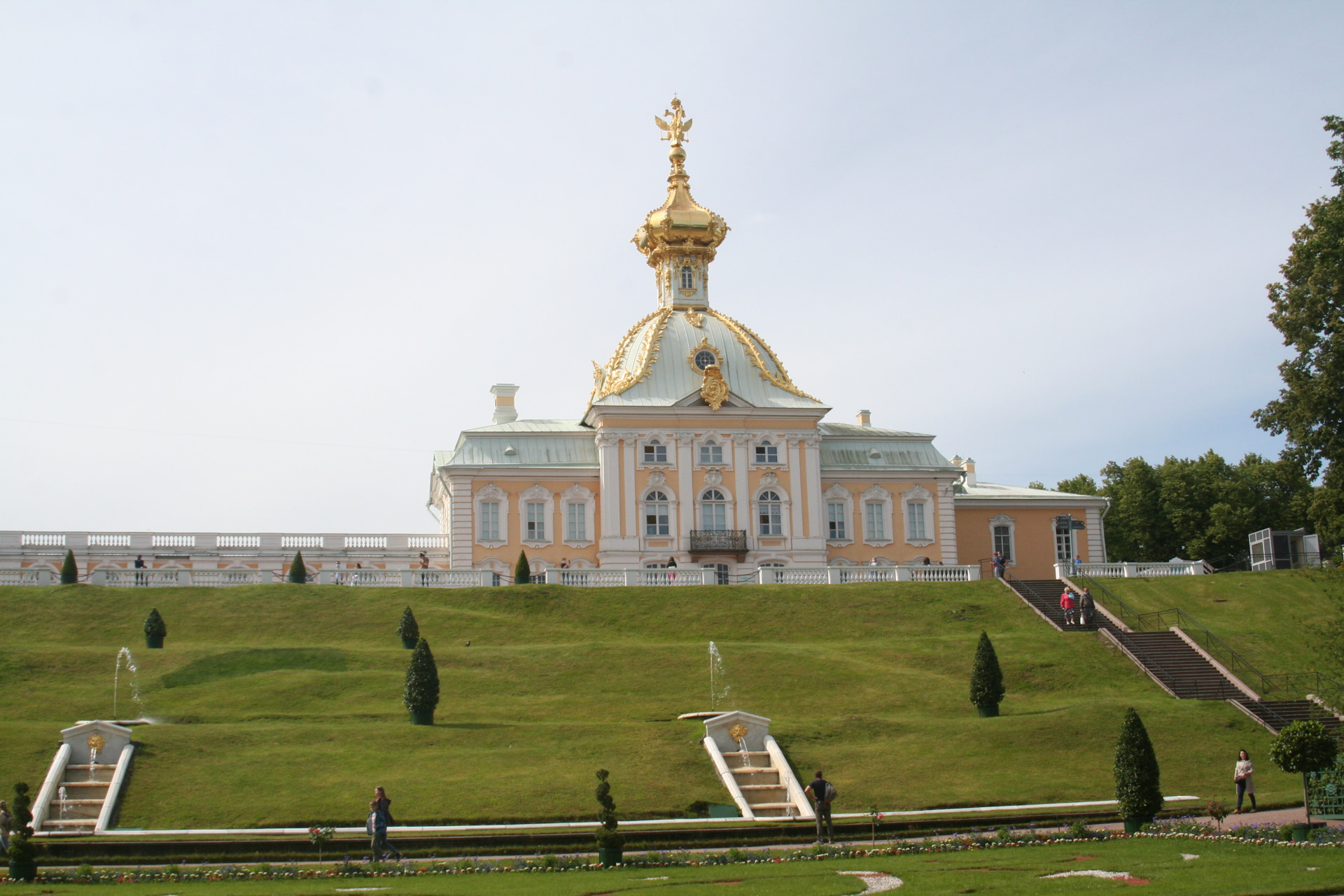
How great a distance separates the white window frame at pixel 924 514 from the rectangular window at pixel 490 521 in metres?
16.1

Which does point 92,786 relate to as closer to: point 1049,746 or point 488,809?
point 488,809

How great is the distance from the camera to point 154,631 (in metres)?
37.6

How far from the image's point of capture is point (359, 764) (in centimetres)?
2784

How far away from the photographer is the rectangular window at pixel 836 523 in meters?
57.8

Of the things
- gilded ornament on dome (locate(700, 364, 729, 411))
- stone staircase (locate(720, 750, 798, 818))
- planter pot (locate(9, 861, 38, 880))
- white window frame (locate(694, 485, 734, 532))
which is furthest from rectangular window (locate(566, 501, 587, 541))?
planter pot (locate(9, 861, 38, 880))

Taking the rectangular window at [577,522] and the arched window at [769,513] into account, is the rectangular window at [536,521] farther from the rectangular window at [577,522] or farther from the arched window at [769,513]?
the arched window at [769,513]

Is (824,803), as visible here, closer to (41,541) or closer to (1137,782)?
(1137,782)

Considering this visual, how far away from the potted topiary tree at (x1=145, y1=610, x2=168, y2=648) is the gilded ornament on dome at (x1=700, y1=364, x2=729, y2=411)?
24461 millimetres

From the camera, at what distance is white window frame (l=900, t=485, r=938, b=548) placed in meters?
58.3

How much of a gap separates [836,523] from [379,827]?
3706 cm

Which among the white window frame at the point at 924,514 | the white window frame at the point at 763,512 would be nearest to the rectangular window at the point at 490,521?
the white window frame at the point at 763,512

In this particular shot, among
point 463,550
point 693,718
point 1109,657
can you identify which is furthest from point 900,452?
point 693,718

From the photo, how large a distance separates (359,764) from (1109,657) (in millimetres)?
20249

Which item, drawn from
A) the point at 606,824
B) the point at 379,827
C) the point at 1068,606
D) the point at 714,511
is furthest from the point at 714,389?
the point at 606,824
